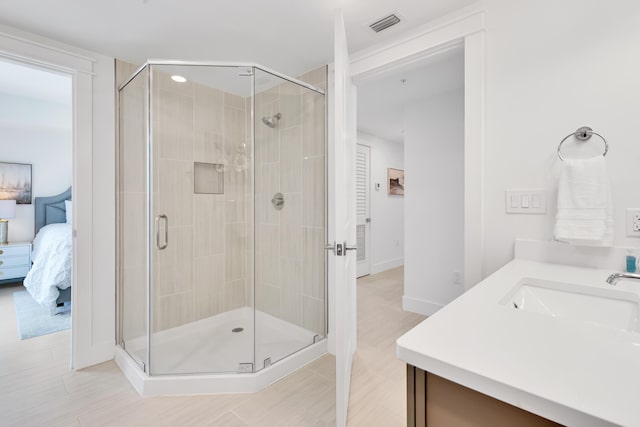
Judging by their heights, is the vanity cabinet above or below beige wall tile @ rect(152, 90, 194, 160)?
below

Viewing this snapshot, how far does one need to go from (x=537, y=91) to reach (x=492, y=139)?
0.94ft

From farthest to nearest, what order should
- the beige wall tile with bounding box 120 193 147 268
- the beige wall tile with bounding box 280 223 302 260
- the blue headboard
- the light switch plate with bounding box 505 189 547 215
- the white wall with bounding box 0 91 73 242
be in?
the blue headboard
the white wall with bounding box 0 91 73 242
the beige wall tile with bounding box 280 223 302 260
the beige wall tile with bounding box 120 193 147 268
the light switch plate with bounding box 505 189 547 215

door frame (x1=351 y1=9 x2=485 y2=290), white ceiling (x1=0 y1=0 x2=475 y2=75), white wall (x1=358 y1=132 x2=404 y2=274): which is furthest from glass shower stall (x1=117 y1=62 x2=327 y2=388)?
white wall (x1=358 y1=132 x2=404 y2=274)

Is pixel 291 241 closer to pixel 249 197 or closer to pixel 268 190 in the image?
pixel 268 190

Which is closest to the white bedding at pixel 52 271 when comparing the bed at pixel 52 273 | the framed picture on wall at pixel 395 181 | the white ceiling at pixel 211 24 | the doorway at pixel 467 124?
the bed at pixel 52 273

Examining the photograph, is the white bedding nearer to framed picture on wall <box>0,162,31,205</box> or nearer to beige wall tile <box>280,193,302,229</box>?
framed picture on wall <box>0,162,31,205</box>

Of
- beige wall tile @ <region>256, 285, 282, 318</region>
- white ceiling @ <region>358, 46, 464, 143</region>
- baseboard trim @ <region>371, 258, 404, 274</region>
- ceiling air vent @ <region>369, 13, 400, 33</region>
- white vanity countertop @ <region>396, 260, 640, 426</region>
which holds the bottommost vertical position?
baseboard trim @ <region>371, 258, 404, 274</region>

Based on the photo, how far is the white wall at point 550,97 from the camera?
4.13 ft

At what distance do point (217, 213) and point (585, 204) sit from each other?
8.48ft

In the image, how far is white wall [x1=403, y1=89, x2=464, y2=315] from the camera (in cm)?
292

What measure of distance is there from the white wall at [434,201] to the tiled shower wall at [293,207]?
1.30 m

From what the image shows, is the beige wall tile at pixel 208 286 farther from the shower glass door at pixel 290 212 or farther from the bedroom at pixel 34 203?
the bedroom at pixel 34 203

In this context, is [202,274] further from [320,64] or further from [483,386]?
[483,386]

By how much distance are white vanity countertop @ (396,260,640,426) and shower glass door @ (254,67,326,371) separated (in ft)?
5.69
